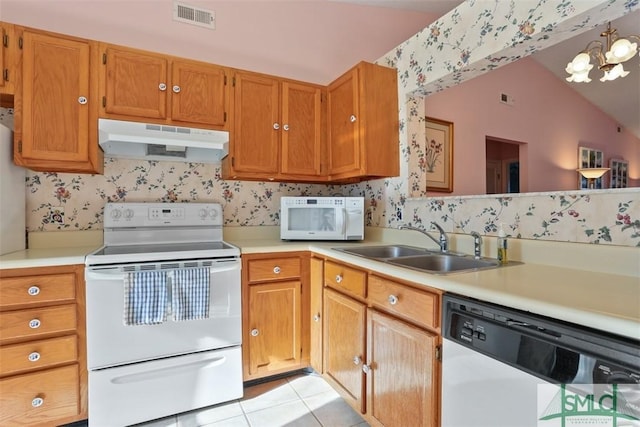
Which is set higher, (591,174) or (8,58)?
(8,58)

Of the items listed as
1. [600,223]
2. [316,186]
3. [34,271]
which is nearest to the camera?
[600,223]

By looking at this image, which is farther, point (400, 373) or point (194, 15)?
point (194, 15)

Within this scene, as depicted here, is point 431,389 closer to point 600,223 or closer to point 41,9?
point 600,223

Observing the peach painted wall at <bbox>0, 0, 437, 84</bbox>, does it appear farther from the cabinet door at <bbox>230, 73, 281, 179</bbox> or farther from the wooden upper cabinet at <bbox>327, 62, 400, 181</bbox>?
the wooden upper cabinet at <bbox>327, 62, 400, 181</bbox>

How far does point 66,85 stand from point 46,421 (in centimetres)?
171

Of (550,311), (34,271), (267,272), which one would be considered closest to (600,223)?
(550,311)

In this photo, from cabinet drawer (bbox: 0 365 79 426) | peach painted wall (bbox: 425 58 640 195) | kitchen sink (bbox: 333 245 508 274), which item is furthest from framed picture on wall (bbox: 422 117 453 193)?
cabinet drawer (bbox: 0 365 79 426)

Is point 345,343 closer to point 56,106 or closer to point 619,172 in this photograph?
point 56,106

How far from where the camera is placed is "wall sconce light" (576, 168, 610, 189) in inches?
149

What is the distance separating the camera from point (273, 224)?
99.9 inches

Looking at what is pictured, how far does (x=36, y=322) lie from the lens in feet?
4.63

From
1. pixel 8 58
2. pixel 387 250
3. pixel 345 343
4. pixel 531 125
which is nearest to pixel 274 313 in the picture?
pixel 345 343

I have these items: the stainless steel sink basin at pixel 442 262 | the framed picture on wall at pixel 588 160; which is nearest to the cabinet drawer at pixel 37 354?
the stainless steel sink basin at pixel 442 262

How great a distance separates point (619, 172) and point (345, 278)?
4.91 m
